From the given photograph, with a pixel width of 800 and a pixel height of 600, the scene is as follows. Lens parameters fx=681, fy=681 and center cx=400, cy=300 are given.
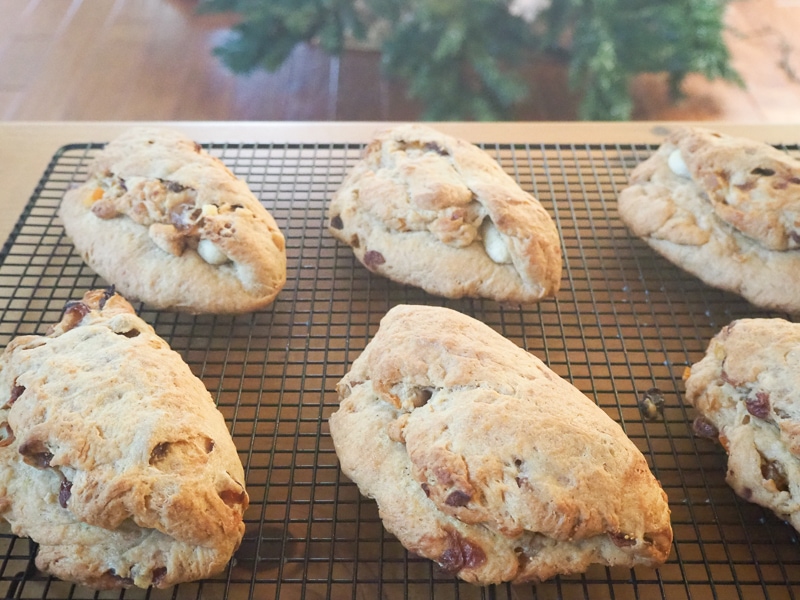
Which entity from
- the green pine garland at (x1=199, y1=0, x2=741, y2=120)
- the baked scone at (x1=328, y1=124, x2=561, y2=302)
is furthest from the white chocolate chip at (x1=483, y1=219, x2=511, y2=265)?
the green pine garland at (x1=199, y1=0, x2=741, y2=120)

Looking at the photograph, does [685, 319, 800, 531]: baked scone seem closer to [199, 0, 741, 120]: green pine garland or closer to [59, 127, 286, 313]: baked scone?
[59, 127, 286, 313]: baked scone

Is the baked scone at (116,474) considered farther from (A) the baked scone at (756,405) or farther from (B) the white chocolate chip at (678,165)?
(B) the white chocolate chip at (678,165)

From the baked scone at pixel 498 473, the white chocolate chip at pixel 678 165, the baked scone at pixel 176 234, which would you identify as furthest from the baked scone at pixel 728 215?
the baked scone at pixel 176 234

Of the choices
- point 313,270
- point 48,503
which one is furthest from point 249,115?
point 48,503

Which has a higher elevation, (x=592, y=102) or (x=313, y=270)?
(x=313, y=270)

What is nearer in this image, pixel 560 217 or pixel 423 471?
pixel 423 471

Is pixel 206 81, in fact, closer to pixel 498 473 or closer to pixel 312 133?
pixel 312 133

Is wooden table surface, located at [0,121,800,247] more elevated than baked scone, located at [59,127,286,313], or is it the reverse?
baked scone, located at [59,127,286,313]

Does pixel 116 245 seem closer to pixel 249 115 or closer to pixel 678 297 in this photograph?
pixel 678 297
